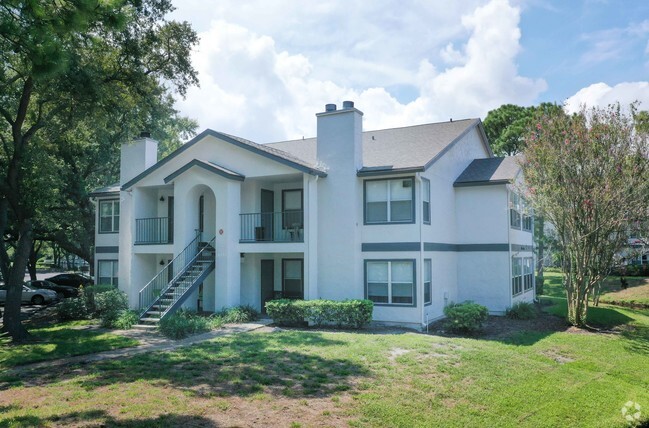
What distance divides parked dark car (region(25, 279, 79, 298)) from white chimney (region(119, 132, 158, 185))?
35.5ft

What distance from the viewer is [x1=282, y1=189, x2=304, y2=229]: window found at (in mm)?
20547

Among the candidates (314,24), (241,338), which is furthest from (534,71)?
(241,338)

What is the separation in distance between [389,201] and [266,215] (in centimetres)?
→ 526

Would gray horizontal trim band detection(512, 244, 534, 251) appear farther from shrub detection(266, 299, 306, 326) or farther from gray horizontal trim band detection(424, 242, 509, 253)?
shrub detection(266, 299, 306, 326)

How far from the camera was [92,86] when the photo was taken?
52.7 ft

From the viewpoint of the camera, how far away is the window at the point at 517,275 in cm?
2197

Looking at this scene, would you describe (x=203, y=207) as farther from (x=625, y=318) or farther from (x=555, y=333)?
(x=625, y=318)

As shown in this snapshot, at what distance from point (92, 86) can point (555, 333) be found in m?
17.0

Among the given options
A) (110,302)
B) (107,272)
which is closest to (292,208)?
(110,302)

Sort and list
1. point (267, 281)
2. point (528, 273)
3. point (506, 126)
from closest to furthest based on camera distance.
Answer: point (267, 281) < point (528, 273) < point (506, 126)

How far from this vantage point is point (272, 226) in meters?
20.8

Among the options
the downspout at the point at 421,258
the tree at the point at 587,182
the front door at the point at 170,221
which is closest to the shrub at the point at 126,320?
the front door at the point at 170,221

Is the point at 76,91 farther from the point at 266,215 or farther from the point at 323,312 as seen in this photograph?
the point at 323,312

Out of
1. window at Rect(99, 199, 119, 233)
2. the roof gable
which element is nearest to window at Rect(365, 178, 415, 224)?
the roof gable
